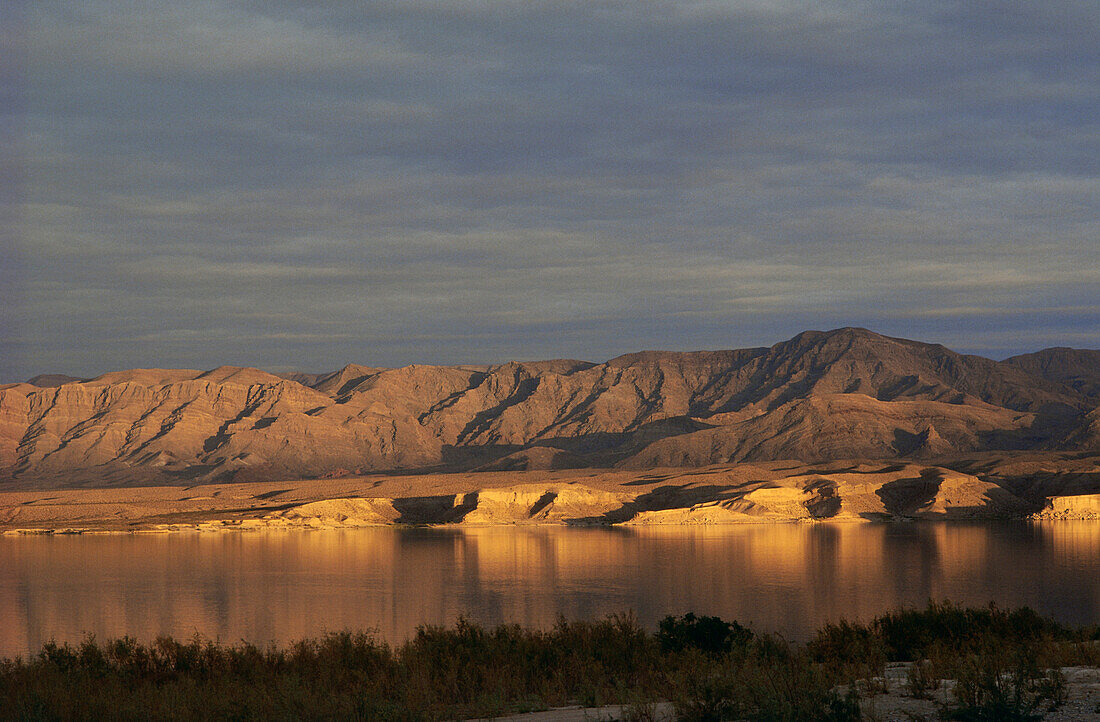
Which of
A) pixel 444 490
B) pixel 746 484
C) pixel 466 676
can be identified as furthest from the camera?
pixel 444 490

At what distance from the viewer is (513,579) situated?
216 ft

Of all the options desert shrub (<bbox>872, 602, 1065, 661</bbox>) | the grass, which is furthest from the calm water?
the grass

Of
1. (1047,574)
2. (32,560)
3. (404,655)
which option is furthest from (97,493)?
(404,655)

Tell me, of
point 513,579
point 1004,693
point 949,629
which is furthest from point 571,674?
point 513,579

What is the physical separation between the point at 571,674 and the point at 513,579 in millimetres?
43470

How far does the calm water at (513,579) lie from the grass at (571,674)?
14865 mm

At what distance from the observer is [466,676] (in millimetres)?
21891

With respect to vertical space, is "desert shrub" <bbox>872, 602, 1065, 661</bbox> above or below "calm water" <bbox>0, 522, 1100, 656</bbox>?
above

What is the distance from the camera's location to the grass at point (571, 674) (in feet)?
50.6

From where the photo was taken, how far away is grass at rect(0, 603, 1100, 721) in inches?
608

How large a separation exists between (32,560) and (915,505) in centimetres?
9712

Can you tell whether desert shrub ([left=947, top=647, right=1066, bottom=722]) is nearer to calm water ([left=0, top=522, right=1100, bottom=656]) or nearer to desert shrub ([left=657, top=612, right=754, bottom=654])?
desert shrub ([left=657, top=612, right=754, bottom=654])

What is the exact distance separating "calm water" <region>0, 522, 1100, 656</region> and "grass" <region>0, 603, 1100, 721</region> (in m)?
14.9

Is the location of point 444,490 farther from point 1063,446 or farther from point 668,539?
point 1063,446
